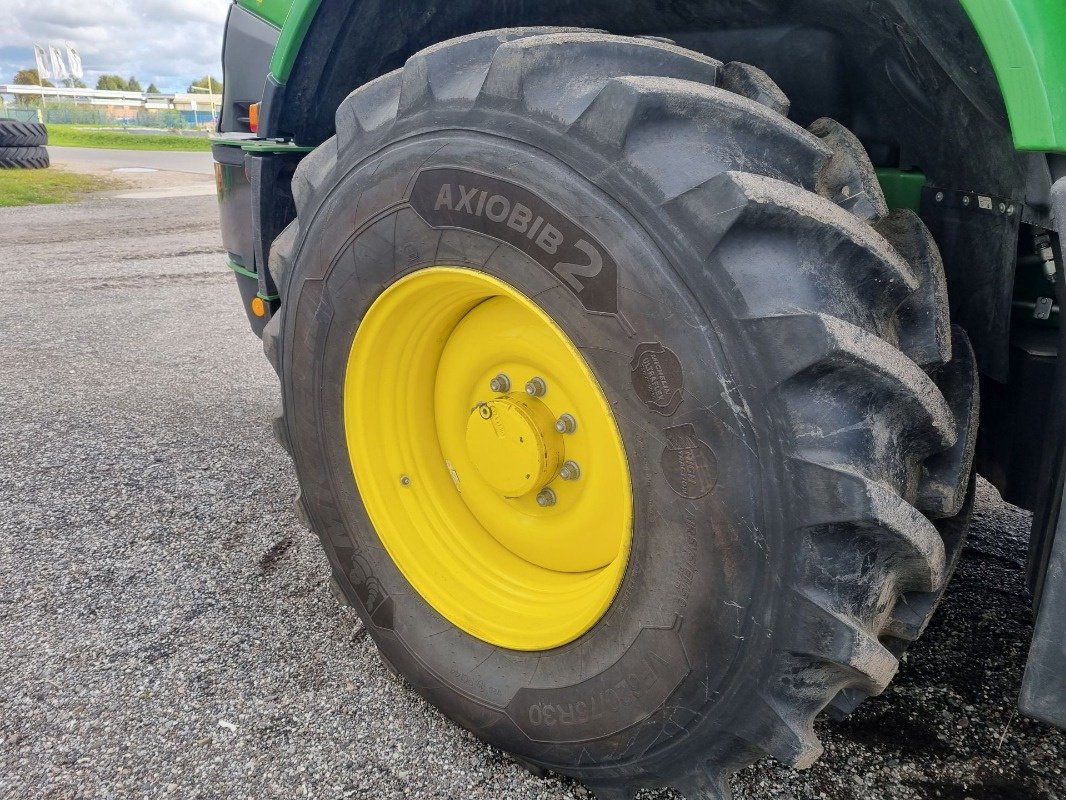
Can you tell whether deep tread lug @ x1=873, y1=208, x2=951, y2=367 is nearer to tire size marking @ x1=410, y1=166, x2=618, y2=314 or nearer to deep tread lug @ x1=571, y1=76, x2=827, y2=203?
deep tread lug @ x1=571, y1=76, x2=827, y2=203

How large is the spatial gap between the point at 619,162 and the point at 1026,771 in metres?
1.49

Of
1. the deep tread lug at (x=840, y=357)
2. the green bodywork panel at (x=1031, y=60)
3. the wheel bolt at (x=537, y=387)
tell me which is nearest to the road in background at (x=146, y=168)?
the wheel bolt at (x=537, y=387)

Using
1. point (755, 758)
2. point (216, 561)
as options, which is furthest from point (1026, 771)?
point (216, 561)

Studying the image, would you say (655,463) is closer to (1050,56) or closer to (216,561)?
(1050,56)

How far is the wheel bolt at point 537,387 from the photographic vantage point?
166cm

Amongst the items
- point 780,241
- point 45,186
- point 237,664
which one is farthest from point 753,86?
point 45,186

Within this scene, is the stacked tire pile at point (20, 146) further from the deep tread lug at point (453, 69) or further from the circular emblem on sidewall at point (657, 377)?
the circular emblem on sidewall at point (657, 377)

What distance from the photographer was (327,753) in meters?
1.75

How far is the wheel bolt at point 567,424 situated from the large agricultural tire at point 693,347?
0.57ft

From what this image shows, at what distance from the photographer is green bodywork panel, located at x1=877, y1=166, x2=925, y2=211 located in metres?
1.77

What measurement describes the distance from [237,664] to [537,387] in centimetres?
106

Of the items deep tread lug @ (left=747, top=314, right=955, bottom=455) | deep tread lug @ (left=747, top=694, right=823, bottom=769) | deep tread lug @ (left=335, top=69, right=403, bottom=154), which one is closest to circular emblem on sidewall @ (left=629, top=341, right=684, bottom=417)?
deep tread lug @ (left=747, top=314, right=955, bottom=455)

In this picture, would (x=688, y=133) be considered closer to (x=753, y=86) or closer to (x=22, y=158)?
(x=753, y=86)

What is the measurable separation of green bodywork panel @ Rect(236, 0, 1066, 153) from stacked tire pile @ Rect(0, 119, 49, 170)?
17906mm
